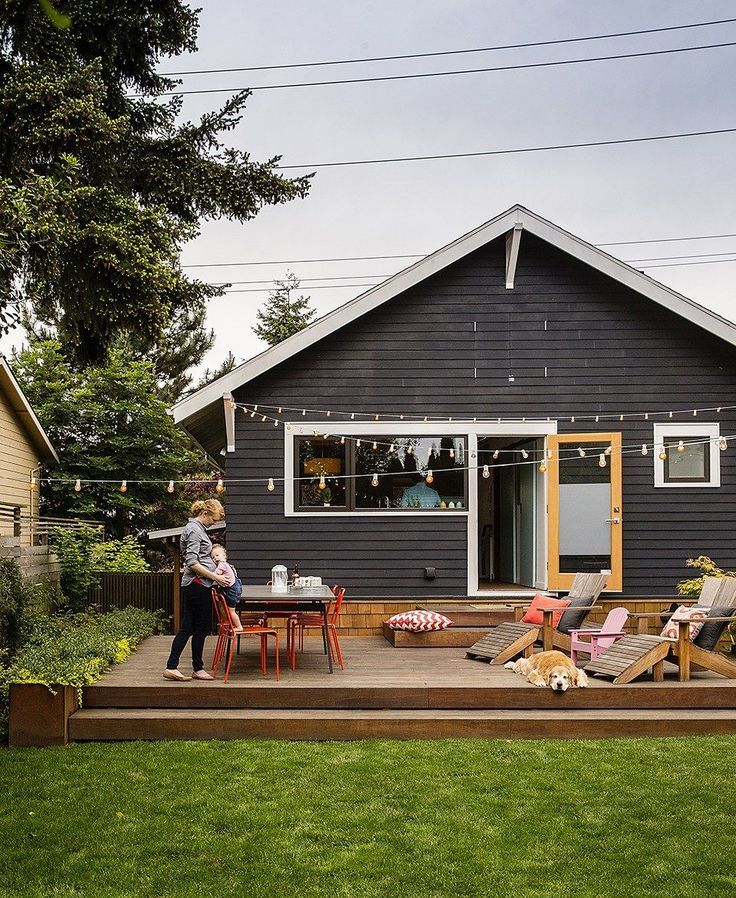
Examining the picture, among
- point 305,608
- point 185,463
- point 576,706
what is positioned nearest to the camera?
point 576,706

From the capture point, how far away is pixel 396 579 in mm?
11023

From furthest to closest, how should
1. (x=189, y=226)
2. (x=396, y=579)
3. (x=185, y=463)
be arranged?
1. (x=185, y=463)
2. (x=189, y=226)
3. (x=396, y=579)

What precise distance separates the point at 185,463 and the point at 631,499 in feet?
38.4

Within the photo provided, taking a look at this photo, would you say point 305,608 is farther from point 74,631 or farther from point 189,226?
point 189,226

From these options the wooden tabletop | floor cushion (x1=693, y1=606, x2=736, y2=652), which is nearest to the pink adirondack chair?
floor cushion (x1=693, y1=606, x2=736, y2=652)

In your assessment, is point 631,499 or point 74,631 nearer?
point 74,631

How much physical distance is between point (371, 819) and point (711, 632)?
4077 mm

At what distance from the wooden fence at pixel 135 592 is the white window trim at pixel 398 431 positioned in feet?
7.79

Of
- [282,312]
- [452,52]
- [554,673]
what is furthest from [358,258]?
[554,673]

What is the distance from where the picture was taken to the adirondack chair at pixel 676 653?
741 cm

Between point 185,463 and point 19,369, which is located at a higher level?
point 19,369

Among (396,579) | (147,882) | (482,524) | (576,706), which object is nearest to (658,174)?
(482,524)

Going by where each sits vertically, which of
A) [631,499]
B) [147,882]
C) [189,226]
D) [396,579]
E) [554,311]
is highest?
[189,226]

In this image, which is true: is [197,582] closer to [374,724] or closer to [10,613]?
[374,724]
